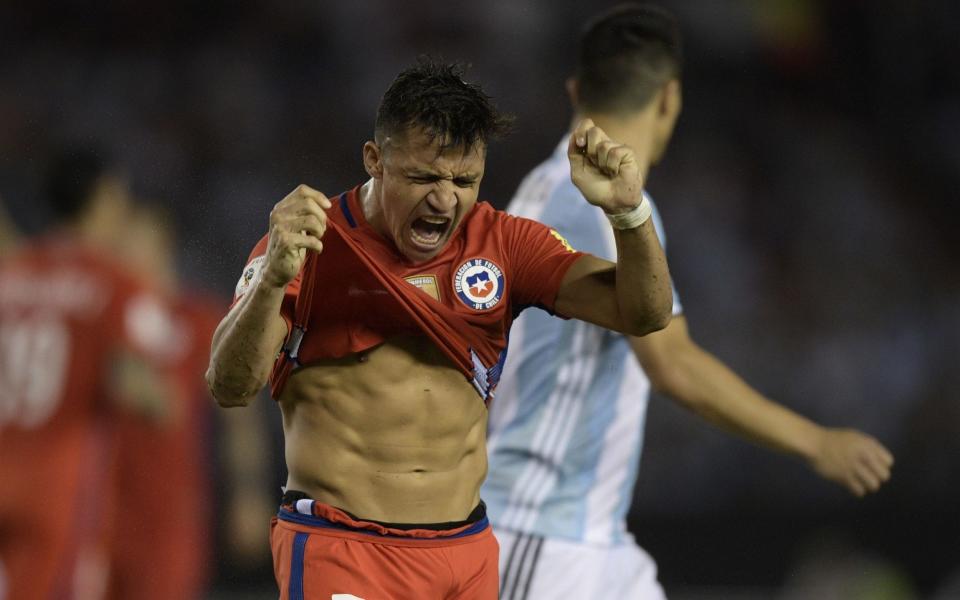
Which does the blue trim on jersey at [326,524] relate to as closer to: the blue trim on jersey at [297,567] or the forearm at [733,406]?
the blue trim on jersey at [297,567]

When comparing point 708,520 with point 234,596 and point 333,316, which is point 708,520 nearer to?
point 234,596

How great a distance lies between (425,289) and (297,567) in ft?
2.32

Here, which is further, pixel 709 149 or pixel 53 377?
pixel 709 149

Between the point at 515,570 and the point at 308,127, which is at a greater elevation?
the point at 308,127

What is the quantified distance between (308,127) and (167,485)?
5.53 metres

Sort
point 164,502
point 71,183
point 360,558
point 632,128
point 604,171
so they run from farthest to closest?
point 164,502, point 71,183, point 632,128, point 360,558, point 604,171

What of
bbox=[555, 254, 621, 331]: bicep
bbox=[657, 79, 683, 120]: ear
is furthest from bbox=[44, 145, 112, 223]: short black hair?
bbox=[555, 254, 621, 331]: bicep

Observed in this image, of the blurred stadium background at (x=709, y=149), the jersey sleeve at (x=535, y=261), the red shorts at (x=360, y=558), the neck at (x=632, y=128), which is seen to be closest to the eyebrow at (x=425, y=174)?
the jersey sleeve at (x=535, y=261)

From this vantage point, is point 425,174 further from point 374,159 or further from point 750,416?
point 750,416

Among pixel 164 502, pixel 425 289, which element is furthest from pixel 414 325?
pixel 164 502

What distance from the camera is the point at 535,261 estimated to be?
348cm

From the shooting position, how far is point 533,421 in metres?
4.46

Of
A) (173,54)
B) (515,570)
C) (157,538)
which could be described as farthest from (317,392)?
(173,54)

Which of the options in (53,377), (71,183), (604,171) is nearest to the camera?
(604,171)
